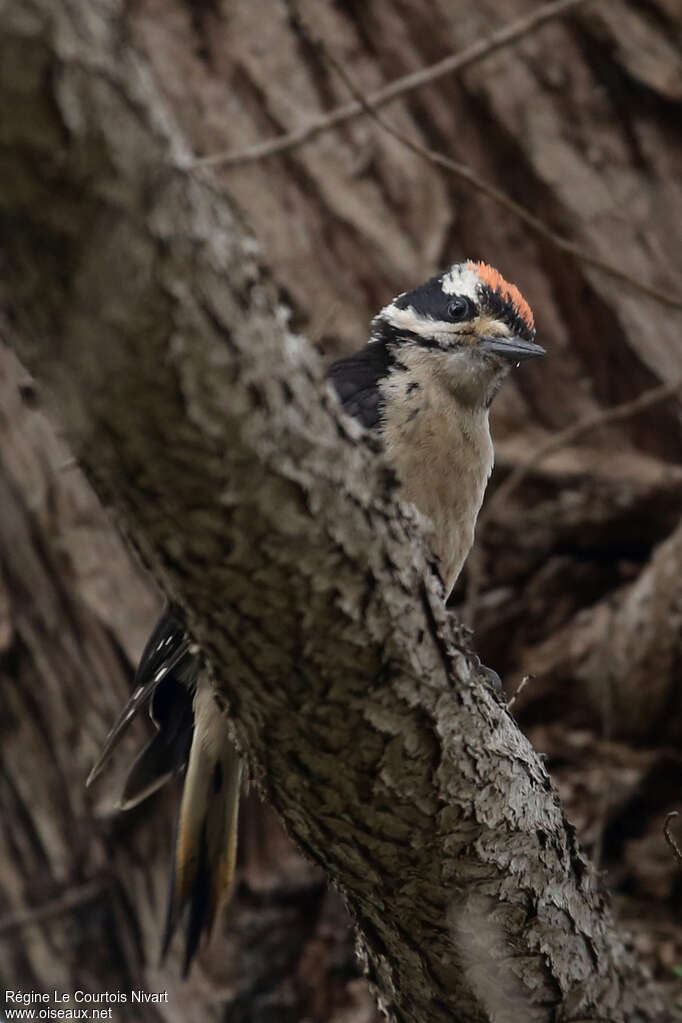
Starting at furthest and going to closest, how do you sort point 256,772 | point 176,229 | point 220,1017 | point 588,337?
1. point 588,337
2. point 220,1017
3. point 256,772
4. point 176,229

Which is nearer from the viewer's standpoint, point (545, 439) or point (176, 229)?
point (176, 229)

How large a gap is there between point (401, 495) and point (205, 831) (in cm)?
109

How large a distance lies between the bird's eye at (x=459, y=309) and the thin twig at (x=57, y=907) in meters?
2.23

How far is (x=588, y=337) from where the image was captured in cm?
449

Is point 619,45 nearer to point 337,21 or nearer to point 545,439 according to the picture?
point 337,21

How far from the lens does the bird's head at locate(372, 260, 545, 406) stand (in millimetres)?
3664

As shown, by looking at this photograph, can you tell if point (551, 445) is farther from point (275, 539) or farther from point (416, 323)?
point (275, 539)

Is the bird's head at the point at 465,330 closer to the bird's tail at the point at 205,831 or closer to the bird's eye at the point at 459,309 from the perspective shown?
the bird's eye at the point at 459,309

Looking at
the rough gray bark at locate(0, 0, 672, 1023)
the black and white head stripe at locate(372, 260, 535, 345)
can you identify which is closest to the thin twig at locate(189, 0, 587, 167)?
the black and white head stripe at locate(372, 260, 535, 345)

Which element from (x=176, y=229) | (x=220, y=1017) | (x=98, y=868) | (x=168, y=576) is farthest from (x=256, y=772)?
(x=98, y=868)

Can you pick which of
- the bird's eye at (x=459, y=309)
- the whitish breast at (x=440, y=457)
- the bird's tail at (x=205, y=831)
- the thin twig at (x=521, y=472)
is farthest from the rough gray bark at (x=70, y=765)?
the bird's eye at (x=459, y=309)

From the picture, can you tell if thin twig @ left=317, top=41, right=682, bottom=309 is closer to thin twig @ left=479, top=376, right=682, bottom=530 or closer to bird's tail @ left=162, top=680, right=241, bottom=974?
thin twig @ left=479, top=376, right=682, bottom=530

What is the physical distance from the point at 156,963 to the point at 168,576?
8.82ft

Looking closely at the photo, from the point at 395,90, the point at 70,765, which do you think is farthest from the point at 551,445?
the point at 70,765
